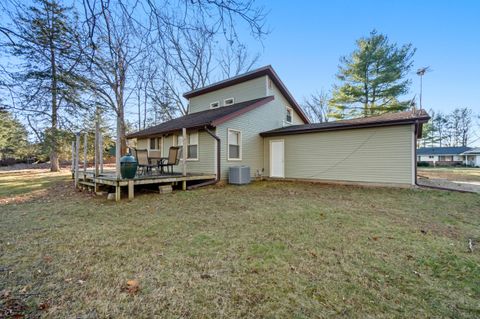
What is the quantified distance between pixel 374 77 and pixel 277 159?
14656 mm

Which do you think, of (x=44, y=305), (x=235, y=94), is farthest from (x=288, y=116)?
(x=44, y=305)

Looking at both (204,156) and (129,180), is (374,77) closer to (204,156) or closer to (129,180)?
(204,156)

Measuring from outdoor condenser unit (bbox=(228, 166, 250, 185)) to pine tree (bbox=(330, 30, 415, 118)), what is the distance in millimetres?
15671

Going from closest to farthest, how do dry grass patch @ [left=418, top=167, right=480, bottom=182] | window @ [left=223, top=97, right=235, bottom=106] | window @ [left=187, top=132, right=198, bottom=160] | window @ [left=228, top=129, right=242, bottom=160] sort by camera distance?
window @ [left=228, top=129, right=242, bottom=160] < window @ [left=187, top=132, right=198, bottom=160] < dry grass patch @ [left=418, top=167, right=480, bottom=182] < window @ [left=223, top=97, right=235, bottom=106]

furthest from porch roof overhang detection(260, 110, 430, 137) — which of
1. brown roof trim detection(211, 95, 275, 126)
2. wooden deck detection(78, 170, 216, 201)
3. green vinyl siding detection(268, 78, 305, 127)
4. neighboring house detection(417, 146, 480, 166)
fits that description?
neighboring house detection(417, 146, 480, 166)

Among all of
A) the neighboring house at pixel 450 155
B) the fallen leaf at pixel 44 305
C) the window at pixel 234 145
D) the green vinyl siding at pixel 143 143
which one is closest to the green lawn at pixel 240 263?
the fallen leaf at pixel 44 305

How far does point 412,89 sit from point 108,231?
23.5 m

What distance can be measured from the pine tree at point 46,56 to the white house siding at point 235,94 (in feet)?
31.1

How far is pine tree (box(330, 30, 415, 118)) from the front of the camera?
18.5 metres

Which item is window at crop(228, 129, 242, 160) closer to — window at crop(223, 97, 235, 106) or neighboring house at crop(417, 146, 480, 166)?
window at crop(223, 97, 235, 106)

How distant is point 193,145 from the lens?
10164mm

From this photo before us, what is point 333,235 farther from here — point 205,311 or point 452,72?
point 452,72

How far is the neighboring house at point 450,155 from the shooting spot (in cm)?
3317

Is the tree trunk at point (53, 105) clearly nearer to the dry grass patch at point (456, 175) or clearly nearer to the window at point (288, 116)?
the window at point (288, 116)
